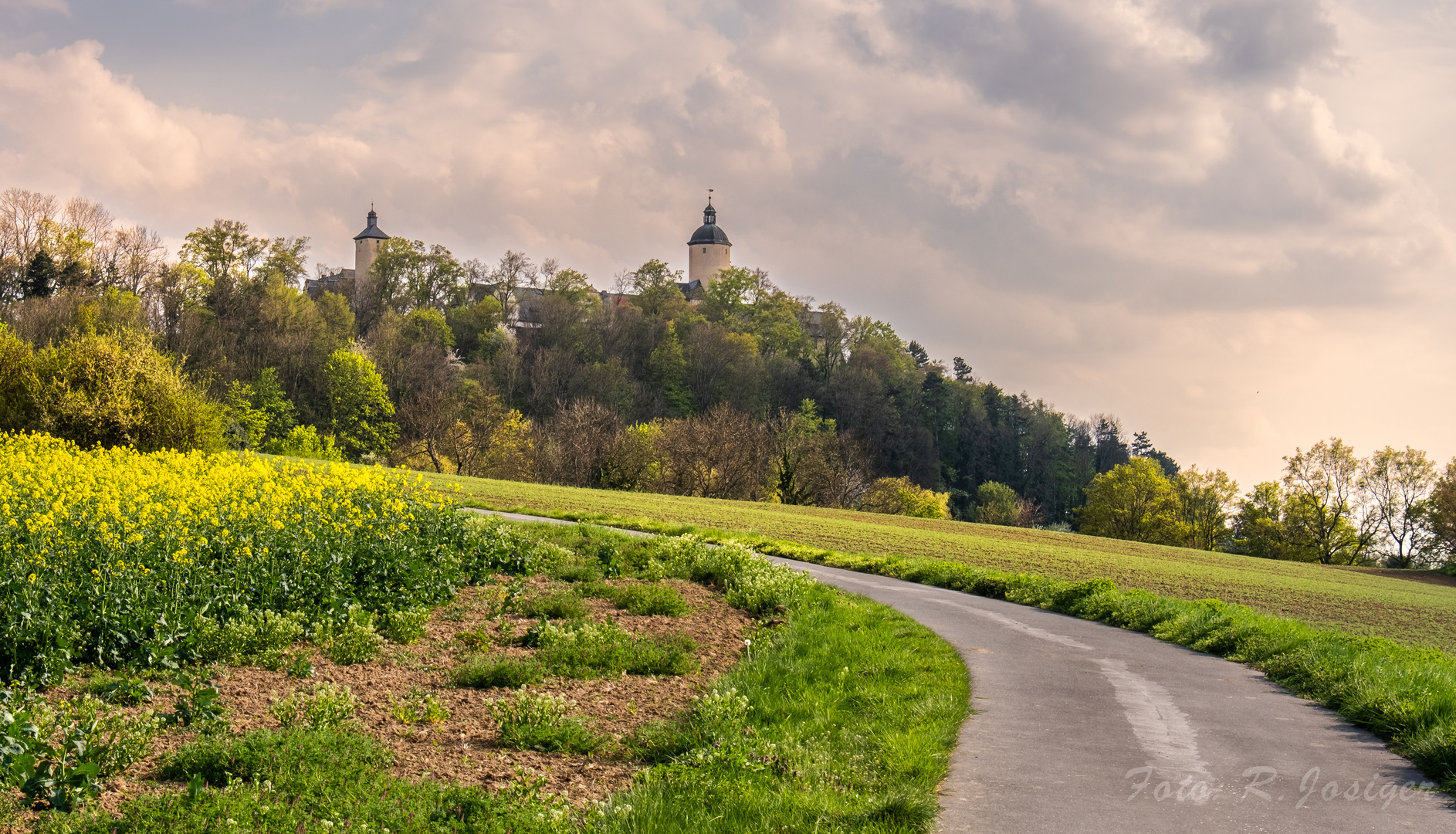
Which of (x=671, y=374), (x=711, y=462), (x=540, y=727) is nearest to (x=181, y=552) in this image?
(x=540, y=727)

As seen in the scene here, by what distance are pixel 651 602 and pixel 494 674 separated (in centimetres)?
360

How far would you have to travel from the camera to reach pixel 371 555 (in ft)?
35.2

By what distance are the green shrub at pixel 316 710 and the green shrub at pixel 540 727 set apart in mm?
925

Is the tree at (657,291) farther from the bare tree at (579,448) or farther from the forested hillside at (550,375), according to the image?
the bare tree at (579,448)

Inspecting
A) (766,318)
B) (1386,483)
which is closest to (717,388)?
(766,318)

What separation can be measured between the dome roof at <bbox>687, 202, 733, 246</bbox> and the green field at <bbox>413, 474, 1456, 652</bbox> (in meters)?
96.2

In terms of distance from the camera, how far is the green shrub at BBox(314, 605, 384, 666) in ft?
26.6

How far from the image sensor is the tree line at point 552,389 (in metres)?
51.6

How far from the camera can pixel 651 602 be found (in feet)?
37.2

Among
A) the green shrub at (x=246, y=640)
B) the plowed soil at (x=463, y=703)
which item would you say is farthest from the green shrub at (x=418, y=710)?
the green shrub at (x=246, y=640)

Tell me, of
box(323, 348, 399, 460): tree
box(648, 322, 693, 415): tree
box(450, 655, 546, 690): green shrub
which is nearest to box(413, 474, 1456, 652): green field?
box(450, 655, 546, 690): green shrub

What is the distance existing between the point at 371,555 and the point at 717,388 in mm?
77047

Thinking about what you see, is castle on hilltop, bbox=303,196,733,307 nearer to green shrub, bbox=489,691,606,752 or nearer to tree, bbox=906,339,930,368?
tree, bbox=906,339,930,368

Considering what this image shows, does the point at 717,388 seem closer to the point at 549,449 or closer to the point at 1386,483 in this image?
the point at 549,449
